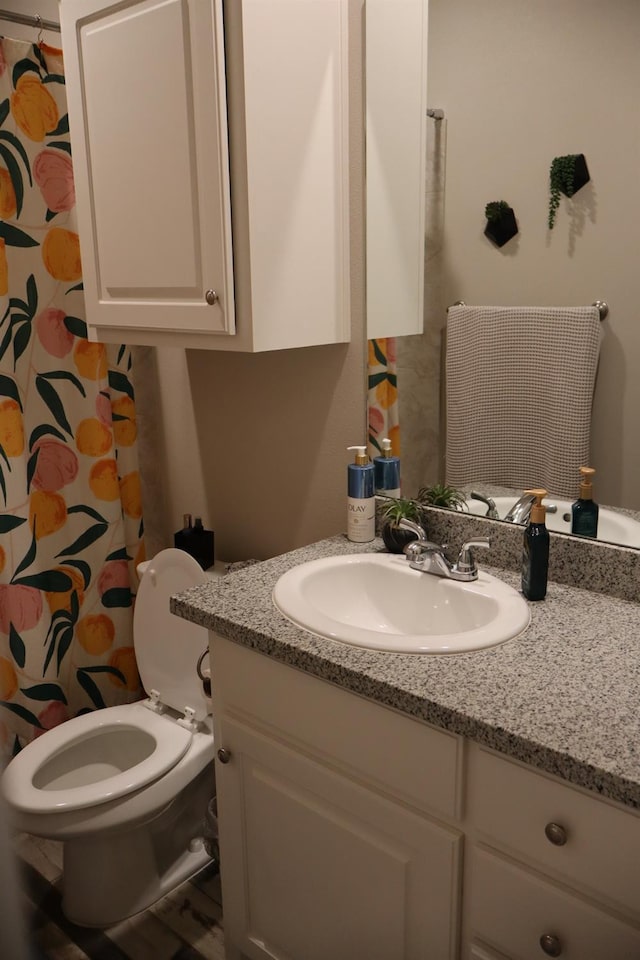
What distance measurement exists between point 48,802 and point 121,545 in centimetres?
80

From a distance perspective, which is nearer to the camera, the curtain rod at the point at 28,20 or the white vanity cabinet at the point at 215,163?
the white vanity cabinet at the point at 215,163

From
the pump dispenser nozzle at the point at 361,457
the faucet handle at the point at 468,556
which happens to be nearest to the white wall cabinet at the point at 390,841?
the faucet handle at the point at 468,556

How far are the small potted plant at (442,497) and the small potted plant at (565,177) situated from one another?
0.53m

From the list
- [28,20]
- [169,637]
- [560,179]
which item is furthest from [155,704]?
[28,20]

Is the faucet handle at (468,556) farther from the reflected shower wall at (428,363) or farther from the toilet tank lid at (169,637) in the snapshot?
the toilet tank lid at (169,637)

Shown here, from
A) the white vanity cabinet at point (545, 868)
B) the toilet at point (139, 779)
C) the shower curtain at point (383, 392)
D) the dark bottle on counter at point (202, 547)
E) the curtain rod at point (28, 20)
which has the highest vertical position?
the curtain rod at point (28, 20)

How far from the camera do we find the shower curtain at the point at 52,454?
6.32 ft

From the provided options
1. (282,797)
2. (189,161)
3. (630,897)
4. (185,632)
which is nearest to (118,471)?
(185,632)

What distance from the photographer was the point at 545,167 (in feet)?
4.40

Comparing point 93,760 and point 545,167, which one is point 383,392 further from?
point 93,760

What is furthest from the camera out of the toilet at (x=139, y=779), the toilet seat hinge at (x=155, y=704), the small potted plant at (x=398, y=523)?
the toilet seat hinge at (x=155, y=704)

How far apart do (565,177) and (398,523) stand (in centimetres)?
69

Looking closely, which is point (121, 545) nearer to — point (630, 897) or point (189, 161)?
point (189, 161)

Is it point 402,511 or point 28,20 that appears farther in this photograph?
point 28,20
